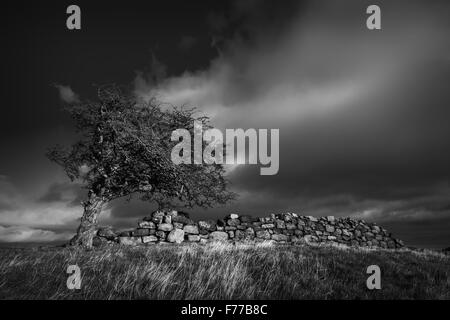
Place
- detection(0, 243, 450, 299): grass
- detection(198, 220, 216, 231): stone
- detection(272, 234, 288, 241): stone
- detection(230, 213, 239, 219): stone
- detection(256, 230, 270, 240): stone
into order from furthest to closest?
1. detection(272, 234, 288, 241): stone
2. detection(230, 213, 239, 219): stone
3. detection(256, 230, 270, 240): stone
4. detection(198, 220, 216, 231): stone
5. detection(0, 243, 450, 299): grass

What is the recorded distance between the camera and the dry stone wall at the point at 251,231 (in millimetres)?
17328

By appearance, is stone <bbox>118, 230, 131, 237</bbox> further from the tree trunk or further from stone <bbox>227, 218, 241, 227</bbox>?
stone <bbox>227, 218, 241, 227</bbox>

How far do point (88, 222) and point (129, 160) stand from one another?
11.8ft

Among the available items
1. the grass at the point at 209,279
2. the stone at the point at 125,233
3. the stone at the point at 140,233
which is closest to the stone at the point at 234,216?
the stone at the point at 140,233

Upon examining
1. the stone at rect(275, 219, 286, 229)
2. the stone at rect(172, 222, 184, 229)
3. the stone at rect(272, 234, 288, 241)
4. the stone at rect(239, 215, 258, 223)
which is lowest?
the stone at rect(272, 234, 288, 241)

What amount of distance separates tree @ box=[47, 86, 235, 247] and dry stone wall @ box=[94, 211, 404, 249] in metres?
2.30

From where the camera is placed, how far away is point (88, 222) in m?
14.4

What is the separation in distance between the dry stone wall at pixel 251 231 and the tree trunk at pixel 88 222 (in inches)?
69.0

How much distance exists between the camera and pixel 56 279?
6754 millimetres

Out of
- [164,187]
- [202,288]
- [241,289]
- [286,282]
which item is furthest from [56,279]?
[164,187]

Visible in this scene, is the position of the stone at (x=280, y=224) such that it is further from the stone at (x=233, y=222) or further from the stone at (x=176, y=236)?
the stone at (x=176, y=236)

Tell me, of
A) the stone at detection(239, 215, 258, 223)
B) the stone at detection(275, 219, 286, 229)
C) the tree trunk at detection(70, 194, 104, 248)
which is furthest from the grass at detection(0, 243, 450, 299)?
the stone at detection(275, 219, 286, 229)

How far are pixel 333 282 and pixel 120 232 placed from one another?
499 inches

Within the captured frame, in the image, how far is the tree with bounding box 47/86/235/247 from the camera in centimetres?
1390
